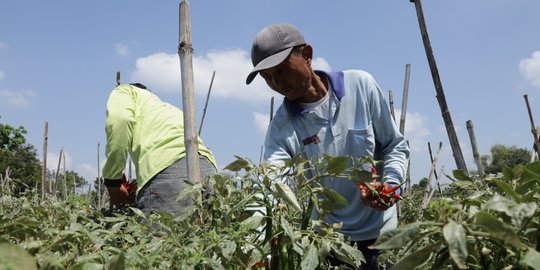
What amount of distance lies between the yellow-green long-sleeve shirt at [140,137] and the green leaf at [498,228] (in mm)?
1953

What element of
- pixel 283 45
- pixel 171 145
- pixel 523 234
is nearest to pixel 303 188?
pixel 523 234

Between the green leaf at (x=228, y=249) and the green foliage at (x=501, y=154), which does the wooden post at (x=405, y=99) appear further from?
the green foliage at (x=501, y=154)

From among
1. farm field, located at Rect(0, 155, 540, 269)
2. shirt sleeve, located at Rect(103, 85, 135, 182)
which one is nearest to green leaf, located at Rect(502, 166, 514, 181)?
farm field, located at Rect(0, 155, 540, 269)

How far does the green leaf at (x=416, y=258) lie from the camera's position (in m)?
0.54

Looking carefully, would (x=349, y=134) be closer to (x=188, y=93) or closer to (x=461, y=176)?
(x=188, y=93)

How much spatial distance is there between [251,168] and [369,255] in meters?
1.04

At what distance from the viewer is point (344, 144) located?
173cm

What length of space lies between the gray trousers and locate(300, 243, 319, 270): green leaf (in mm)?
1601

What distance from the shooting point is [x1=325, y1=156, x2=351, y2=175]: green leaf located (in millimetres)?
770

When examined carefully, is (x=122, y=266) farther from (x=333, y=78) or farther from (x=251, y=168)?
(x=333, y=78)

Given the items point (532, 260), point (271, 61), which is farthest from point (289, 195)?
point (271, 61)

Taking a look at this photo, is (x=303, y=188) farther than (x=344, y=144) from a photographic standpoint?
No

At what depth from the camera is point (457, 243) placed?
47cm

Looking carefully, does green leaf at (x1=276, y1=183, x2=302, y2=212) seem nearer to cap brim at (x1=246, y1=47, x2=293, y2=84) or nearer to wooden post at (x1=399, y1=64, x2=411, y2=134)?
cap brim at (x1=246, y1=47, x2=293, y2=84)
